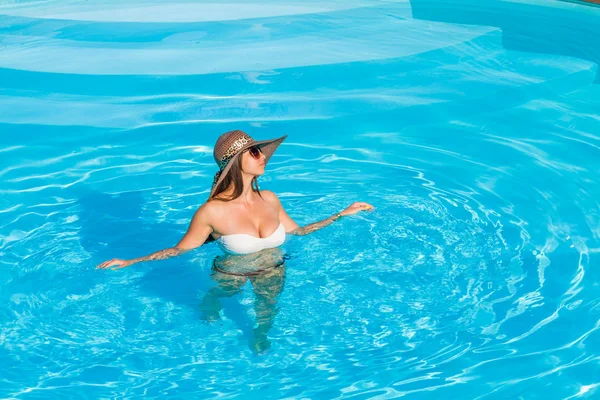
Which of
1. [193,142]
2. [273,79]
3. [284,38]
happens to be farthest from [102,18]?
[193,142]

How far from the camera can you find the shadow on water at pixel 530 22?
995cm

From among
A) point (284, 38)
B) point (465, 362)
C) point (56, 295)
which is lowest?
point (465, 362)

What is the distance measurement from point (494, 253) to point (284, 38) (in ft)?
17.1

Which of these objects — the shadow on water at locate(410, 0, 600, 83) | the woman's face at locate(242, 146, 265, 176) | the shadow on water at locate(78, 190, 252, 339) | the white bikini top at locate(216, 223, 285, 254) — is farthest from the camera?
the shadow on water at locate(410, 0, 600, 83)

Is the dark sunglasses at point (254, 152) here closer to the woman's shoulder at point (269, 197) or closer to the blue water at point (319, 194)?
the woman's shoulder at point (269, 197)

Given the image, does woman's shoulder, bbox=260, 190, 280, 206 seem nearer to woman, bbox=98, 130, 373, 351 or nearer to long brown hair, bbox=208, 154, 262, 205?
woman, bbox=98, 130, 373, 351

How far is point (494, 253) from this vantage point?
5.75 m

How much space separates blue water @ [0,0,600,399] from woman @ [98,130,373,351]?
13 cm

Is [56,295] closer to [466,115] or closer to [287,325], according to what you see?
[287,325]

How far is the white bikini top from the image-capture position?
4.83m

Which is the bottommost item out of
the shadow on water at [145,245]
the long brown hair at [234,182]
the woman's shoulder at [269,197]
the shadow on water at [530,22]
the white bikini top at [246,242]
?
the shadow on water at [145,245]

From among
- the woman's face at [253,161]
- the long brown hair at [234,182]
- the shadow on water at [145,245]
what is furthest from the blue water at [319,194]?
the woman's face at [253,161]

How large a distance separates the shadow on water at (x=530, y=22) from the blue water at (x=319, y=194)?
0.16 ft

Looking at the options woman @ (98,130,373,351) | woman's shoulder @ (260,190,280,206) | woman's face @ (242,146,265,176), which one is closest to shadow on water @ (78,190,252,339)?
woman @ (98,130,373,351)
